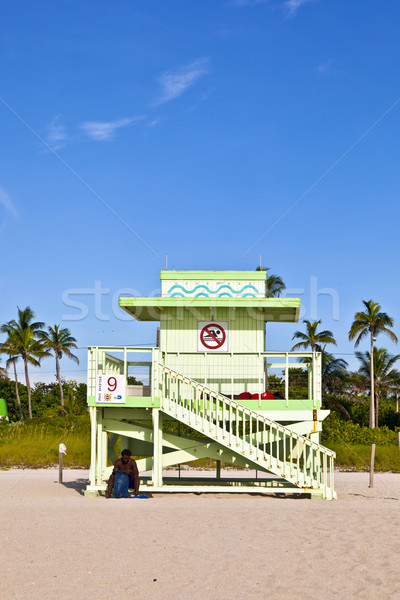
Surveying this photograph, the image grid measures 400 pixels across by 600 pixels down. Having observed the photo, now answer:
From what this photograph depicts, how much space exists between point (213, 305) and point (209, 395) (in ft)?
11.3

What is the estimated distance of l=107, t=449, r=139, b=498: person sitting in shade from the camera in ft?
57.6

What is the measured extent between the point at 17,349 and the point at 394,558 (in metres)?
66.0

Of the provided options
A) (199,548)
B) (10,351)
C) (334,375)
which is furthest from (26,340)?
(199,548)

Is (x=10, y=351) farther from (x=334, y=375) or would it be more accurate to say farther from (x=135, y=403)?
(x=135, y=403)

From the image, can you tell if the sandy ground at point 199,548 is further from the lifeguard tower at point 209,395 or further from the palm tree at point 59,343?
the palm tree at point 59,343

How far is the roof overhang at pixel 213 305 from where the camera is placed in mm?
20188

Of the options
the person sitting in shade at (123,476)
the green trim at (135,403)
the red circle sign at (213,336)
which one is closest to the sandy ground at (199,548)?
the person sitting in shade at (123,476)

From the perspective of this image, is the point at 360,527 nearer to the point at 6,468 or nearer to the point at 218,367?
the point at 218,367

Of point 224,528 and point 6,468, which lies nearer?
point 224,528

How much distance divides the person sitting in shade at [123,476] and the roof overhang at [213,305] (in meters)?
4.80

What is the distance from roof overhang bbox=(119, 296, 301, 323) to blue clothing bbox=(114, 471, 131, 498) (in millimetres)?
5135

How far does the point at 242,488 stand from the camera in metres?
18.4

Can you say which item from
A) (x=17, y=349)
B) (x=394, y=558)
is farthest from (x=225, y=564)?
(x=17, y=349)

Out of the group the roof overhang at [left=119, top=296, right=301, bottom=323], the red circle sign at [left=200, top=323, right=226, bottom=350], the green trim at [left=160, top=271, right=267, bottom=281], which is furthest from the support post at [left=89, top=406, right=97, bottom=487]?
the green trim at [left=160, top=271, right=267, bottom=281]
